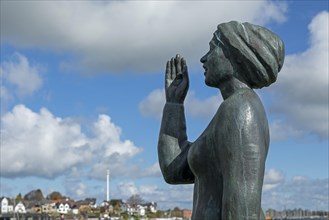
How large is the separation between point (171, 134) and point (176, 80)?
55cm

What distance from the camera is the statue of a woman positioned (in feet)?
15.5

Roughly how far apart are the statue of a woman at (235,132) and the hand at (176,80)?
647 mm

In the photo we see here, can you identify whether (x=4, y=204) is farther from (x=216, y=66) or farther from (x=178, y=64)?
(x=216, y=66)

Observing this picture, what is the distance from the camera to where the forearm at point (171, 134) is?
5938 millimetres

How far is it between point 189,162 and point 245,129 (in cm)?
80

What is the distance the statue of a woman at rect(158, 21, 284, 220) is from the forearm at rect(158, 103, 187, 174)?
0.19 m

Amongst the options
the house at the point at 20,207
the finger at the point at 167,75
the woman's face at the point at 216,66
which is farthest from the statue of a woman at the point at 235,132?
the house at the point at 20,207

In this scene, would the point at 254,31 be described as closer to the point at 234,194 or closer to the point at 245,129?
the point at 245,129

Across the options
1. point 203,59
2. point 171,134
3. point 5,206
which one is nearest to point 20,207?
point 5,206

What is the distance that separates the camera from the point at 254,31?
5191 mm

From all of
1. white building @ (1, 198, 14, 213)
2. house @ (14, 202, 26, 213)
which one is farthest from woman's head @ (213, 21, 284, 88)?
white building @ (1, 198, 14, 213)

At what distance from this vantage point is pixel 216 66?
530 centimetres

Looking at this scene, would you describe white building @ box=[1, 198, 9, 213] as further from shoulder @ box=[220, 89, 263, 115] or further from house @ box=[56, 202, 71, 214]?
shoulder @ box=[220, 89, 263, 115]

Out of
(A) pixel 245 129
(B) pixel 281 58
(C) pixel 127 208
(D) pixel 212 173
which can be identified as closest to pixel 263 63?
(B) pixel 281 58
